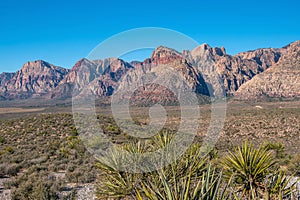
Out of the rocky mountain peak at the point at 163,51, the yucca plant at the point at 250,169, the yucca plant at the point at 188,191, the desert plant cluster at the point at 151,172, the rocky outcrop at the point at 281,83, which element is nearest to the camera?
the yucca plant at the point at 188,191

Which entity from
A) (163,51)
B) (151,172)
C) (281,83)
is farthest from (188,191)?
(281,83)

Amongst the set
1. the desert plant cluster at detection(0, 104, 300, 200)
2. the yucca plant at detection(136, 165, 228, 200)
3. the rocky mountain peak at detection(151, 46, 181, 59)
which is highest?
the rocky mountain peak at detection(151, 46, 181, 59)

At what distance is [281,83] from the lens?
12450 cm

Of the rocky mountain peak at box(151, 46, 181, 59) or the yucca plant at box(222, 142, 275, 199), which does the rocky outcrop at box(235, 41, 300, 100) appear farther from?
the yucca plant at box(222, 142, 275, 199)

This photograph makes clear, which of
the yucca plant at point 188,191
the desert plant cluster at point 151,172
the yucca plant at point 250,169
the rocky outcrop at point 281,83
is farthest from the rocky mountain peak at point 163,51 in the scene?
the rocky outcrop at point 281,83

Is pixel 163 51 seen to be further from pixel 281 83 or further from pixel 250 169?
pixel 281 83

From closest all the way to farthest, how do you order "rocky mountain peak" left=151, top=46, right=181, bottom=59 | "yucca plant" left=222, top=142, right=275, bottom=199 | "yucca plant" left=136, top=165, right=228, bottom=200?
1. "yucca plant" left=136, top=165, right=228, bottom=200
2. "yucca plant" left=222, top=142, right=275, bottom=199
3. "rocky mountain peak" left=151, top=46, right=181, bottom=59

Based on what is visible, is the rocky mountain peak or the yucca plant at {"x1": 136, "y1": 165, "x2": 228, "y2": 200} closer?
the yucca plant at {"x1": 136, "y1": 165, "x2": 228, "y2": 200}

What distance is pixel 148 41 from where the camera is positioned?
733cm

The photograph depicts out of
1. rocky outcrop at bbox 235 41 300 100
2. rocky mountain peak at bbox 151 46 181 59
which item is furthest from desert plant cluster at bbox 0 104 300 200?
rocky outcrop at bbox 235 41 300 100

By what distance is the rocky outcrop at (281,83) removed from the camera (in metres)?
117

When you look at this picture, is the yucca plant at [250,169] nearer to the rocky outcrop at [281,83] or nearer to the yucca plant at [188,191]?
the yucca plant at [188,191]

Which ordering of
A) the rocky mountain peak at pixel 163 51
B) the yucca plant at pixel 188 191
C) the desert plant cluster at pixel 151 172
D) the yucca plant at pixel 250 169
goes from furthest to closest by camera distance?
the rocky mountain peak at pixel 163 51
the yucca plant at pixel 250 169
the desert plant cluster at pixel 151 172
the yucca plant at pixel 188 191

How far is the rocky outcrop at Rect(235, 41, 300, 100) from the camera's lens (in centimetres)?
11731
